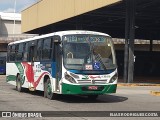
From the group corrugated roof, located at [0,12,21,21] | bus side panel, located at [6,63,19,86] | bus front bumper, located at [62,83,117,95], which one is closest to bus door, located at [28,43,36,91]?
bus side panel, located at [6,63,19,86]

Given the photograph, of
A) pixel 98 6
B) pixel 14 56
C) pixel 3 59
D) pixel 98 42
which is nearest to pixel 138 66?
pixel 3 59

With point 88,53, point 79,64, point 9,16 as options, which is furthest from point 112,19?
point 9,16

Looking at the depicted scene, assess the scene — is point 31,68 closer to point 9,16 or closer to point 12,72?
point 12,72

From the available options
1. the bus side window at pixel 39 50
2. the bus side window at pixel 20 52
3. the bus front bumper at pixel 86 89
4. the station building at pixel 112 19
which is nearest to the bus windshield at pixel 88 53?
the bus front bumper at pixel 86 89

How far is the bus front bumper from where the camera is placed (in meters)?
17.2

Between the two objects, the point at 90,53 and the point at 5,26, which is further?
the point at 5,26

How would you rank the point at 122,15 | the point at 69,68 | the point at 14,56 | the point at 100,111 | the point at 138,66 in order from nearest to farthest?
1. the point at 100,111
2. the point at 69,68
3. the point at 14,56
4. the point at 122,15
5. the point at 138,66

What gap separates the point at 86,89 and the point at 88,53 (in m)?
1.45

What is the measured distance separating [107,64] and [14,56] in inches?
383

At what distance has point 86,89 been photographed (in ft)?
56.8

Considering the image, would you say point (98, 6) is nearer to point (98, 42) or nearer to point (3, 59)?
point (98, 42)

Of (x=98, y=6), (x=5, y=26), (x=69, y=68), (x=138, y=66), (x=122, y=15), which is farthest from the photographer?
(x=5, y=26)

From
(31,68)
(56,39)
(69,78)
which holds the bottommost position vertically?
(69,78)

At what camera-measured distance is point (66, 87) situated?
17.2 meters
